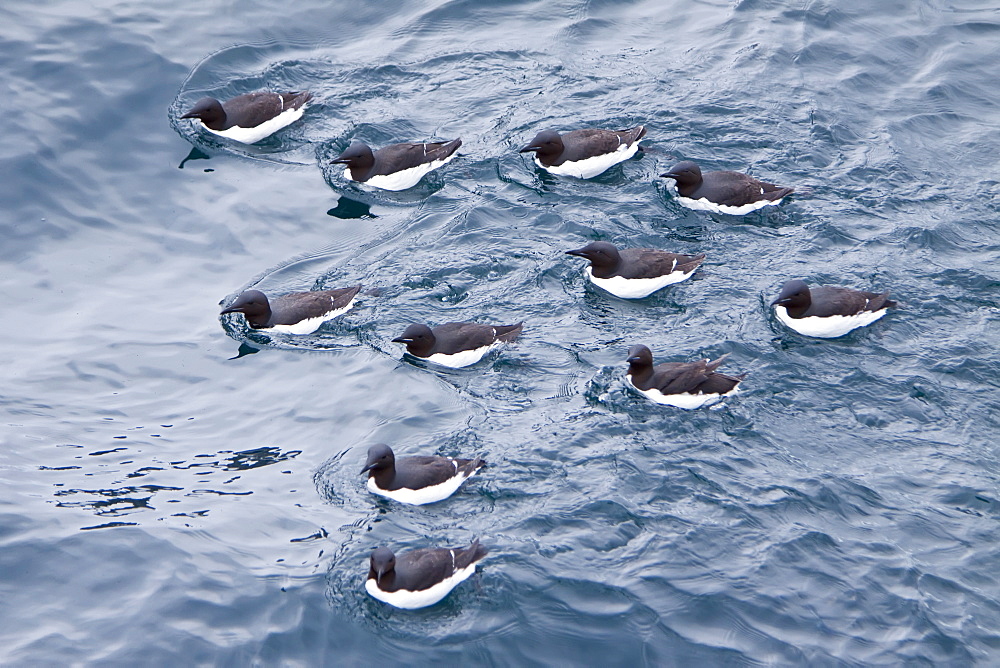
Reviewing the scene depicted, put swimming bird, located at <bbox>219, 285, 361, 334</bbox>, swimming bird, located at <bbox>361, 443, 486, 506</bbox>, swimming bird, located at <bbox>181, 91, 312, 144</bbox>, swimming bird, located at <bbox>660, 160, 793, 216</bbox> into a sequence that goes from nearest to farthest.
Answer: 1. swimming bird, located at <bbox>361, 443, 486, 506</bbox>
2. swimming bird, located at <bbox>219, 285, 361, 334</bbox>
3. swimming bird, located at <bbox>660, 160, 793, 216</bbox>
4. swimming bird, located at <bbox>181, 91, 312, 144</bbox>

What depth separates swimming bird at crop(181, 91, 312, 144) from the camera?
52.9 ft

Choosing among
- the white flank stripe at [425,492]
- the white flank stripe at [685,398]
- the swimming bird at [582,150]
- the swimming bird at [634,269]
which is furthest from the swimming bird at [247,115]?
the white flank stripe at [685,398]

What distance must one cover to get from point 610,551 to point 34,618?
4972mm

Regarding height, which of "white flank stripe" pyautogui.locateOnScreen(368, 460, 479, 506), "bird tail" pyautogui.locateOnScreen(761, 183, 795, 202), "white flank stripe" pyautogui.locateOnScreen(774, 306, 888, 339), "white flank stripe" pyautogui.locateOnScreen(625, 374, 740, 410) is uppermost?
"white flank stripe" pyautogui.locateOnScreen(368, 460, 479, 506)

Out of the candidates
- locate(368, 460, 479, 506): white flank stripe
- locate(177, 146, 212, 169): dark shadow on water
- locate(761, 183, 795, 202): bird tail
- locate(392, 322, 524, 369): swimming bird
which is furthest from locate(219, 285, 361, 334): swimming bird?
locate(761, 183, 795, 202): bird tail

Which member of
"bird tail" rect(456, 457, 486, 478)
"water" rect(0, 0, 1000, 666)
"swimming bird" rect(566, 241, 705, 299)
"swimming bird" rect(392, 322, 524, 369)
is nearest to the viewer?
"water" rect(0, 0, 1000, 666)

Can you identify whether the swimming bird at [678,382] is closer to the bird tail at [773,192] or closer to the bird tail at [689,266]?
the bird tail at [689,266]

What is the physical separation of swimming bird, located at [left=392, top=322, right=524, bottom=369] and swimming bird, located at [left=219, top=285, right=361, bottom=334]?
1.00 metres

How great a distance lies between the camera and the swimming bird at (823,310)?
12609 mm

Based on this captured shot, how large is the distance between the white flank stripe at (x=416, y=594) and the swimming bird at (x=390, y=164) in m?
7.17

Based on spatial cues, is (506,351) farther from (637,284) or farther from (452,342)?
(637,284)

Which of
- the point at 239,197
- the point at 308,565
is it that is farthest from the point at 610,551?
the point at 239,197

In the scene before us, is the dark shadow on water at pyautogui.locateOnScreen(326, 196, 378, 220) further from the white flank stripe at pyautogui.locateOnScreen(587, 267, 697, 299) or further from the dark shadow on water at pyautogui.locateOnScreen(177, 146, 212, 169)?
the white flank stripe at pyautogui.locateOnScreen(587, 267, 697, 299)

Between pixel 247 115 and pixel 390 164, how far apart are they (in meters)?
2.46
